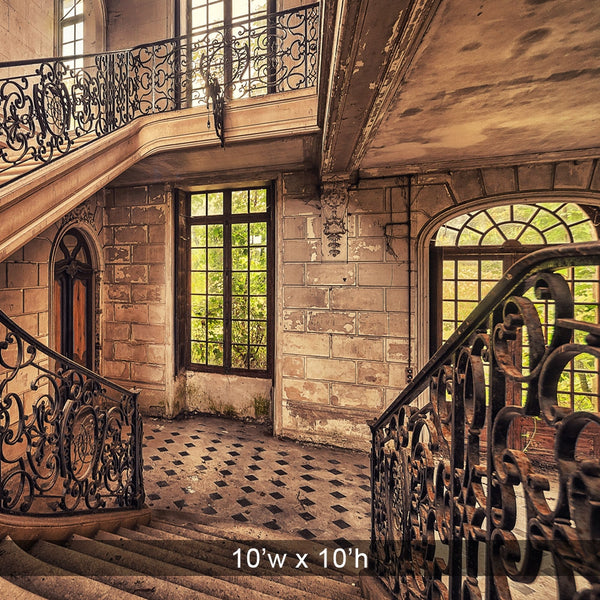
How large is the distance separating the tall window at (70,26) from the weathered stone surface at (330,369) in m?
6.48

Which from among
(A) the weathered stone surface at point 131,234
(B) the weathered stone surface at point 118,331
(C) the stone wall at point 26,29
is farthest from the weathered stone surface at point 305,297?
(C) the stone wall at point 26,29

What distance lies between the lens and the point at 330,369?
464 cm

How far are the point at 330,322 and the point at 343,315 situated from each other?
8.0 inches

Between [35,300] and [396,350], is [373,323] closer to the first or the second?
[396,350]

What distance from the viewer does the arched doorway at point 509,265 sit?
4145 mm

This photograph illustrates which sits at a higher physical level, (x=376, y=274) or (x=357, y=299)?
(x=376, y=274)

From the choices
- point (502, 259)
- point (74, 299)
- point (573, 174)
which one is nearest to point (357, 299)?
point (502, 259)

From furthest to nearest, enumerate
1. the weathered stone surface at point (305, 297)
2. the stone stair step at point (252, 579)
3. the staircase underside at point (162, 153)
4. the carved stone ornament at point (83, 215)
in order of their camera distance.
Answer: the carved stone ornament at point (83, 215) < the weathered stone surface at point (305, 297) < the staircase underside at point (162, 153) < the stone stair step at point (252, 579)

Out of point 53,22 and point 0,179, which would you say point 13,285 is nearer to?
point 0,179

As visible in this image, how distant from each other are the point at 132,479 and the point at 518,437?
14.3 feet

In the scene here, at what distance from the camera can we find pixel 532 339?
0.76m

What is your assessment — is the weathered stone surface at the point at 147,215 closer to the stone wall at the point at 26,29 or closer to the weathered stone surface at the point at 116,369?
the weathered stone surface at the point at 116,369

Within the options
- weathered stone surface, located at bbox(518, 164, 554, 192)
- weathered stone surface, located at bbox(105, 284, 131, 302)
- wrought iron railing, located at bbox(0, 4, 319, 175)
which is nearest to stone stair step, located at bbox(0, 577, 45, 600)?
wrought iron railing, located at bbox(0, 4, 319, 175)

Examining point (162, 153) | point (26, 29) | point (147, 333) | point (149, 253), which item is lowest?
point (147, 333)
